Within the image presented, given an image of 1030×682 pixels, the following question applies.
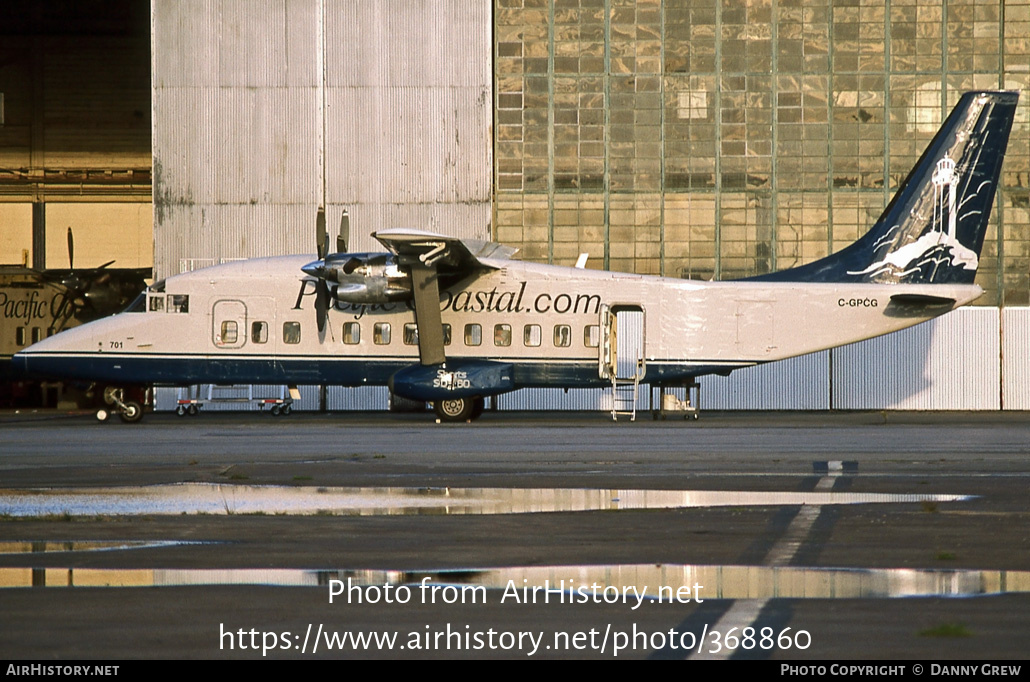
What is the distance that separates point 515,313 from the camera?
90.8ft

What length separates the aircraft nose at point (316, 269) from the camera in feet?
89.0

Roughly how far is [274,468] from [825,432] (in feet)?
38.3

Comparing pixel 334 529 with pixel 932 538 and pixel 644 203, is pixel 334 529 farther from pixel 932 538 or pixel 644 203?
pixel 644 203

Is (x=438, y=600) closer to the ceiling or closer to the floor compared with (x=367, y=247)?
closer to the floor

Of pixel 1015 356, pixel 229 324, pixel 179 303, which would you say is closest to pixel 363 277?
pixel 229 324

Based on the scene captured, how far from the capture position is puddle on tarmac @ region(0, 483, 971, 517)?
40.4ft

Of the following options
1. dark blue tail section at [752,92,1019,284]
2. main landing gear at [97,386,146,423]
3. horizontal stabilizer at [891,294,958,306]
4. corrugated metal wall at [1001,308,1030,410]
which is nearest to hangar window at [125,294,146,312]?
main landing gear at [97,386,146,423]

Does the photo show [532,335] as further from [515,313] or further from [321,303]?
[321,303]

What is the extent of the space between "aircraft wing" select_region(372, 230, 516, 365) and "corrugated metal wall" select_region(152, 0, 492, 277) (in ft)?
28.5

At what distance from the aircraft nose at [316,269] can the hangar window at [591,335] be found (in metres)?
6.08

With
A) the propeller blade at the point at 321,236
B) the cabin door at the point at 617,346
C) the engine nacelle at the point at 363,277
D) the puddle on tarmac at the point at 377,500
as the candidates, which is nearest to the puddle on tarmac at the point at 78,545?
the puddle on tarmac at the point at 377,500

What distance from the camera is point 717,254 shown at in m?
35.8

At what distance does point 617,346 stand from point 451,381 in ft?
12.7

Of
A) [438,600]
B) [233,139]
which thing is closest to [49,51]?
[233,139]
